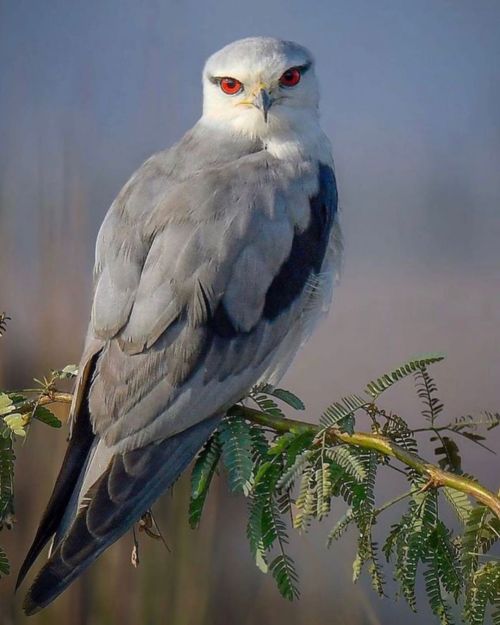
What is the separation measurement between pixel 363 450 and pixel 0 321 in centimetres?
42

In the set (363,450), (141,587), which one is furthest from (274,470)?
(141,587)

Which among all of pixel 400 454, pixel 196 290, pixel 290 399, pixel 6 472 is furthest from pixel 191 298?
pixel 400 454

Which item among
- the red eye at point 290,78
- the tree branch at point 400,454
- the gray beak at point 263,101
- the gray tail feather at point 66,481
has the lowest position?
the gray tail feather at point 66,481

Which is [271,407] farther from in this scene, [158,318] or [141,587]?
[141,587]

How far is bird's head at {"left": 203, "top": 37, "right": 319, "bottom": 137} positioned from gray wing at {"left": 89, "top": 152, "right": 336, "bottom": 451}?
11cm

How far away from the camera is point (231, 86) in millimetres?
1418

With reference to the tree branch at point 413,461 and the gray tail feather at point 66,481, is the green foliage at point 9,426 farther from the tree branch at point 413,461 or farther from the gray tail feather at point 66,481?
the tree branch at point 413,461

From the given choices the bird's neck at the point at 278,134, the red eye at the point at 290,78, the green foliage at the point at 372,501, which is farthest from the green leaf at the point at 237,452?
the red eye at the point at 290,78

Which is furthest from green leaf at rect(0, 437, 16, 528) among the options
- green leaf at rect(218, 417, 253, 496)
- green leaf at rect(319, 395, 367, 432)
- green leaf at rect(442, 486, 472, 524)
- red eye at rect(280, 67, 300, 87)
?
red eye at rect(280, 67, 300, 87)

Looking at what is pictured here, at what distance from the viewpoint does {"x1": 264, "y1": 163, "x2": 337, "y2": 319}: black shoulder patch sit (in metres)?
1.23

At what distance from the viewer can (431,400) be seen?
0.91 metres

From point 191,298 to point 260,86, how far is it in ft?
1.40

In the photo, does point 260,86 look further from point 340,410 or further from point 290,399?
point 340,410

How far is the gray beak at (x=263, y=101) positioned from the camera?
135 centimetres
